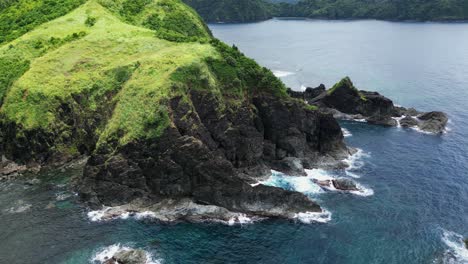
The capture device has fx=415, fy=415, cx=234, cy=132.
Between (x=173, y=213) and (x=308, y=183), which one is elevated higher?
(x=173, y=213)

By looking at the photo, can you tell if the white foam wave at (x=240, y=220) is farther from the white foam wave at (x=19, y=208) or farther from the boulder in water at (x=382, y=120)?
the boulder in water at (x=382, y=120)

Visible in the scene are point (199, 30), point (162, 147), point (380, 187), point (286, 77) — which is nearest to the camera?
point (162, 147)

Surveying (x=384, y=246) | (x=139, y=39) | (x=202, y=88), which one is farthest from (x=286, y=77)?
(x=384, y=246)

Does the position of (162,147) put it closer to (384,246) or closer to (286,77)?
(384,246)

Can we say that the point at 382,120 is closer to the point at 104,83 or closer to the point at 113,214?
the point at 104,83

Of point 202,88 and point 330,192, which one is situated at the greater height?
point 202,88

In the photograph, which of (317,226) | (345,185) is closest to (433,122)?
(345,185)
